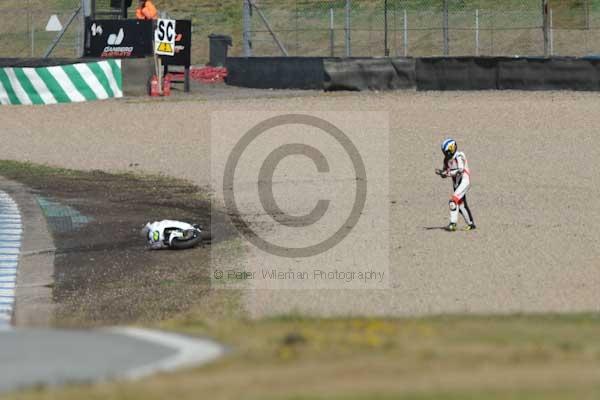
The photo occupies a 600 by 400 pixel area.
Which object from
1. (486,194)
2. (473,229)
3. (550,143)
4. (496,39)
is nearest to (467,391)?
(473,229)

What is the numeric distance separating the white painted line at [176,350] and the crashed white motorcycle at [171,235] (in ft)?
29.6

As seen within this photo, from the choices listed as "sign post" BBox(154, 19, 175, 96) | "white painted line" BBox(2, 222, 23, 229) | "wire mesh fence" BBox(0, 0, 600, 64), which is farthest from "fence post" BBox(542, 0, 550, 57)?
"white painted line" BBox(2, 222, 23, 229)

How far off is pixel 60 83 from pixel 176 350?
2704 centimetres

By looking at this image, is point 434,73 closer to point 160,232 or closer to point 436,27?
point 436,27

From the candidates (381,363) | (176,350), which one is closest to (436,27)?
(176,350)

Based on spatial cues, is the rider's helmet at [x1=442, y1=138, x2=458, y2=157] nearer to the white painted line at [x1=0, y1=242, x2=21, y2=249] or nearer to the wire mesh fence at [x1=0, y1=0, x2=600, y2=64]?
the white painted line at [x1=0, y1=242, x2=21, y2=249]

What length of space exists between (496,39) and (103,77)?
1270cm

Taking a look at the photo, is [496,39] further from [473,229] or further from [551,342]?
[551,342]

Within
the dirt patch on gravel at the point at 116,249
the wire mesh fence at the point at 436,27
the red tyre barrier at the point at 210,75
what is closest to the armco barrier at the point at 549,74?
the wire mesh fence at the point at 436,27

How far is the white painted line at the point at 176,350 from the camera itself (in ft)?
25.1

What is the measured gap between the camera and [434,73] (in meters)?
34.0

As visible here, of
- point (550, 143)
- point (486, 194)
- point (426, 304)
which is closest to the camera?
point (426, 304)

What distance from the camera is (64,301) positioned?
15.3m

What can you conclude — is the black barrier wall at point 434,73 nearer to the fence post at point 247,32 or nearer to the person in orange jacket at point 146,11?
the fence post at point 247,32
